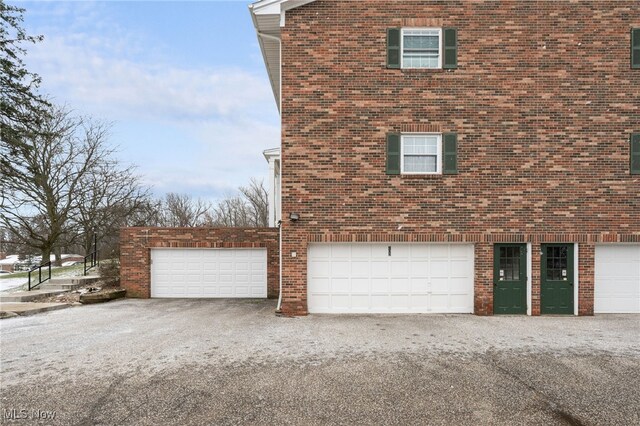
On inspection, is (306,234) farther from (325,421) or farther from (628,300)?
(628,300)

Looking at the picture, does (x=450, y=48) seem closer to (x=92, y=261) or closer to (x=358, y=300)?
(x=358, y=300)

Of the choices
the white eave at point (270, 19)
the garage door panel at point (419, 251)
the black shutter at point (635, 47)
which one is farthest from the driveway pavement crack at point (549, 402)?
the white eave at point (270, 19)

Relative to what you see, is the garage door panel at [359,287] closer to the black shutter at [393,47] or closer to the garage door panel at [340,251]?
the garage door panel at [340,251]

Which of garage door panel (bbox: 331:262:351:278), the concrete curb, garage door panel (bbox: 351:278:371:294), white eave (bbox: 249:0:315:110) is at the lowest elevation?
the concrete curb

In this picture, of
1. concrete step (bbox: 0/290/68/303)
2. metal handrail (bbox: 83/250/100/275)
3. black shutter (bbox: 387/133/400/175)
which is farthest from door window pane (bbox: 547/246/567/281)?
metal handrail (bbox: 83/250/100/275)

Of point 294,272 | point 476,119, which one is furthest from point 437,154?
point 294,272

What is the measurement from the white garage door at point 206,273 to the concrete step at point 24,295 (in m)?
3.36

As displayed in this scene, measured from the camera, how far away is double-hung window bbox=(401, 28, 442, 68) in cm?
988

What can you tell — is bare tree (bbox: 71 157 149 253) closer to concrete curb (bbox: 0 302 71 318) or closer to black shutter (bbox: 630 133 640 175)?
concrete curb (bbox: 0 302 71 318)

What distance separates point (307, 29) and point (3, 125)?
37.6ft

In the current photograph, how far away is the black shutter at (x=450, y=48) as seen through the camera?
9.81 m

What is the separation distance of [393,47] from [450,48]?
5.01 ft

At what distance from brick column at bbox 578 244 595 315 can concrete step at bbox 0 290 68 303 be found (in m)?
16.2

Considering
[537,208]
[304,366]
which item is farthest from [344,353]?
[537,208]
